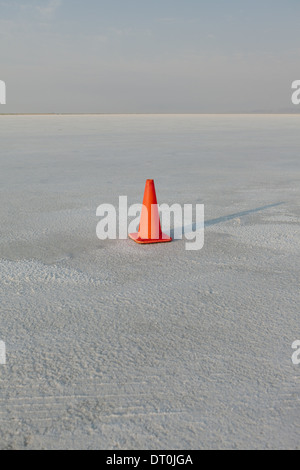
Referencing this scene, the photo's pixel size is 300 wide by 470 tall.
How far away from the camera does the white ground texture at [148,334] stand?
1.83m

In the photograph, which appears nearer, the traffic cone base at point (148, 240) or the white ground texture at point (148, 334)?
the white ground texture at point (148, 334)

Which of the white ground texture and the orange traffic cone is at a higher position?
the orange traffic cone

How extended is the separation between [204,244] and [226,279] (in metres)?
0.90

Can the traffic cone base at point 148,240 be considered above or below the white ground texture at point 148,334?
above

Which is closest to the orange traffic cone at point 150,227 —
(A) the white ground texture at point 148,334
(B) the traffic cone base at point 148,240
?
(B) the traffic cone base at point 148,240

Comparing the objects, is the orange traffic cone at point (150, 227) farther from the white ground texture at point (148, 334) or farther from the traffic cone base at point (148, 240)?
the white ground texture at point (148, 334)

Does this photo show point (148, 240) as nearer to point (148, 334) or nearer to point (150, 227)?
point (150, 227)

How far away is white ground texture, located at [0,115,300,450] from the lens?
1.83m

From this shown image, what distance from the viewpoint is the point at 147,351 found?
238 cm

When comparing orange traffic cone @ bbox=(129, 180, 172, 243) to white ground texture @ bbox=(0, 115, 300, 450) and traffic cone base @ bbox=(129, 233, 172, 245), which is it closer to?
traffic cone base @ bbox=(129, 233, 172, 245)

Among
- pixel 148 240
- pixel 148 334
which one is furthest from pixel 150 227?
pixel 148 334

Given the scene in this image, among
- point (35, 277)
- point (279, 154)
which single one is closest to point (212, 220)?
point (35, 277)

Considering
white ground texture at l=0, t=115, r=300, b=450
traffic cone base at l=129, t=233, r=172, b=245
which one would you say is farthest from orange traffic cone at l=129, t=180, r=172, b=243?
white ground texture at l=0, t=115, r=300, b=450

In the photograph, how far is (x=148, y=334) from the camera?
2564 millimetres
